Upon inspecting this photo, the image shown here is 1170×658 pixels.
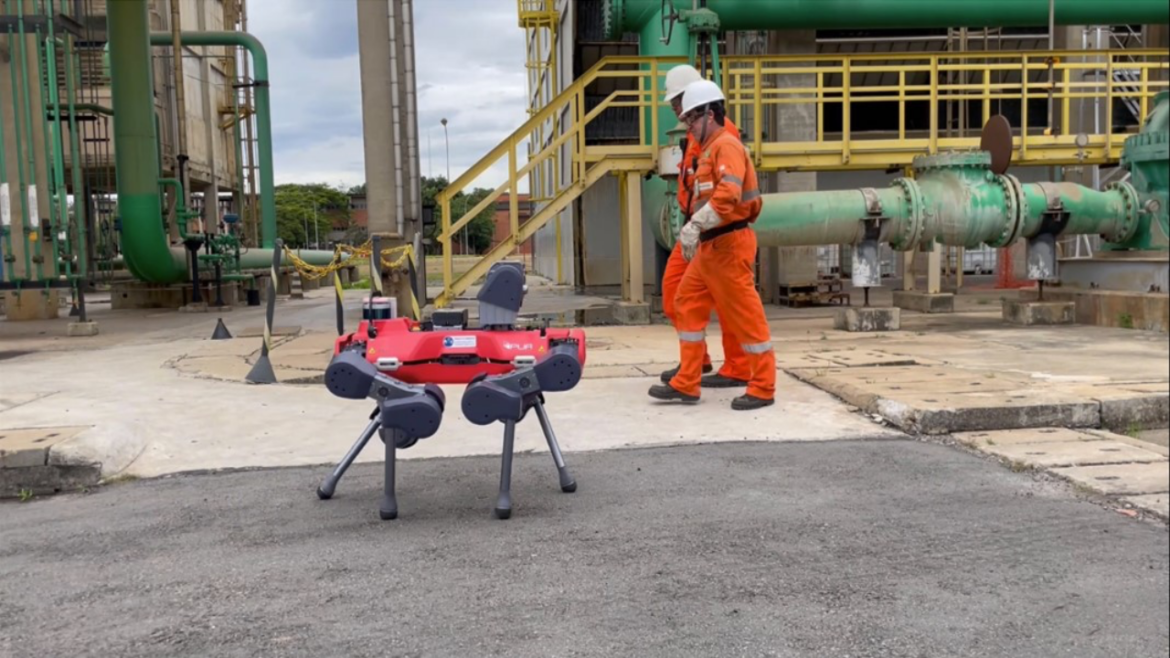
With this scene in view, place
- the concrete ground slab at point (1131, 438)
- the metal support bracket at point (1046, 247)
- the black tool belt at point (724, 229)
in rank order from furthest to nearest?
the metal support bracket at point (1046, 247), the black tool belt at point (724, 229), the concrete ground slab at point (1131, 438)

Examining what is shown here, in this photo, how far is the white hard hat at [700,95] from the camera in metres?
4.96

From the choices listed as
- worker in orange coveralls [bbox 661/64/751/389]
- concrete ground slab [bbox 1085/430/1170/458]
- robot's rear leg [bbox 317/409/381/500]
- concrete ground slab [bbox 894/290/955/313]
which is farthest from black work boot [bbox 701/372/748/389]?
concrete ground slab [bbox 894/290/955/313]

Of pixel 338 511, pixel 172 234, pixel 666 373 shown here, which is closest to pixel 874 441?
pixel 666 373

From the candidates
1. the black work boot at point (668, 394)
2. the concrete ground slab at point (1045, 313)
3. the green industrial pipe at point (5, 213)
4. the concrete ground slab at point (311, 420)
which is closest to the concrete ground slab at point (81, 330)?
the green industrial pipe at point (5, 213)

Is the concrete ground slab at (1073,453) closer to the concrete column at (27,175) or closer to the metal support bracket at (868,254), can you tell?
the metal support bracket at (868,254)

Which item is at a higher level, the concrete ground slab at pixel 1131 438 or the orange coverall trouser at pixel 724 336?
the orange coverall trouser at pixel 724 336

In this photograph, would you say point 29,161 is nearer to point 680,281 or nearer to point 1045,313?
point 680,281

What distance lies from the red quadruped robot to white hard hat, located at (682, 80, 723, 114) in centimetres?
193

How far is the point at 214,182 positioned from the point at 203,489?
21.6 meters

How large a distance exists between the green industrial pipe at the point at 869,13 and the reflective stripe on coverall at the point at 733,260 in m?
5.91

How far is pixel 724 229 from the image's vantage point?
5191 mm

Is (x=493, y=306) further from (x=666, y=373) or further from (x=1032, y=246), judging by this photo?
(x=1032, y=246)

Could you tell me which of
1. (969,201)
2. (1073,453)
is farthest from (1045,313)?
(1073,453)

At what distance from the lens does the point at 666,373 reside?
19.7 feet
